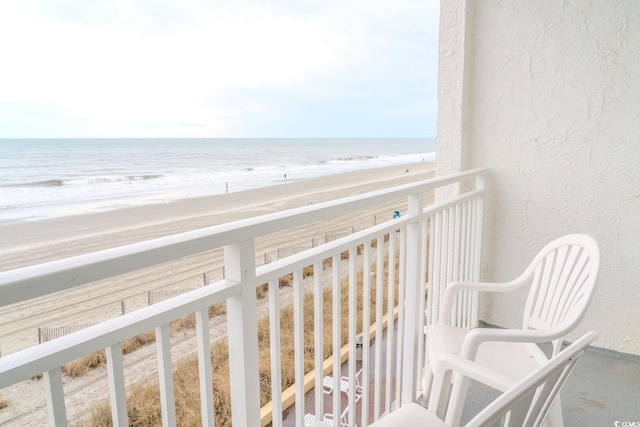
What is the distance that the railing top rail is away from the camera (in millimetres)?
585

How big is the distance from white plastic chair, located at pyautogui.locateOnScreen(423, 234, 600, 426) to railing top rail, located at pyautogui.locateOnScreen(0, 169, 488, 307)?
2.41 ft

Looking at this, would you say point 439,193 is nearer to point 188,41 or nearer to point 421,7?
point 421,7

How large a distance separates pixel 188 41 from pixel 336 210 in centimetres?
1516

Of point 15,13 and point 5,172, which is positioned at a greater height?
point 15,13

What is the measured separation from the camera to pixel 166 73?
664 inches

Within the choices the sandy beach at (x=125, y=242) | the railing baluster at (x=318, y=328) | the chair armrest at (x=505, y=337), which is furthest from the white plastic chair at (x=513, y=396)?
the sandy beach at (x=125, y=242)

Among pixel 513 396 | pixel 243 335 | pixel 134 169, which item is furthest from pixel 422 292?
pixel 134 169

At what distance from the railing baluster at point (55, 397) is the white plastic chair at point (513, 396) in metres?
0.63

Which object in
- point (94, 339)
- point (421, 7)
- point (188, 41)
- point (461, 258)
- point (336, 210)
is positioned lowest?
point (461, 258)

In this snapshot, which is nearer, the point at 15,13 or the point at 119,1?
the point at 15,13

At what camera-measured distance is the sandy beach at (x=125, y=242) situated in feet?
16.1

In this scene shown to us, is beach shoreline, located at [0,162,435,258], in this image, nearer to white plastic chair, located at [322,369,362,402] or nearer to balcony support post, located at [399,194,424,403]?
white plastic chair, located at [322,369,362,402]

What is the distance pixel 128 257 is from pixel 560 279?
5.47ft

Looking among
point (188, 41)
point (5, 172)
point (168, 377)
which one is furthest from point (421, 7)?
point (5, 172)
